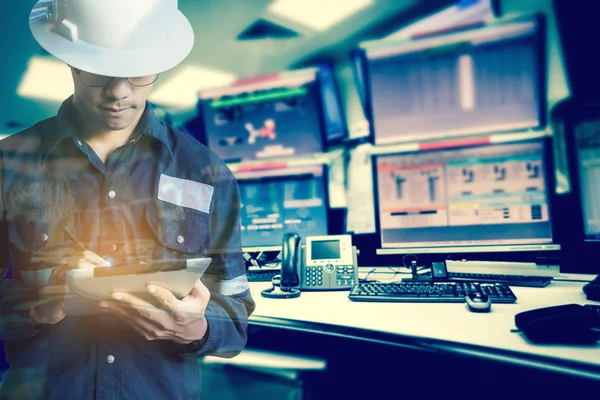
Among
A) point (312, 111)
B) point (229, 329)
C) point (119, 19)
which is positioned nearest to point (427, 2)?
point (312, 111)

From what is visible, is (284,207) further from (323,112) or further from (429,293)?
(429,293)

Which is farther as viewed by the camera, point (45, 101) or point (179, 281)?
point (45, 101)

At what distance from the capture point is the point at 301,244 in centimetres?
141

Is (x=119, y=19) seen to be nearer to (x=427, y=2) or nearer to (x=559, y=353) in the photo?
(x=559, y=353)

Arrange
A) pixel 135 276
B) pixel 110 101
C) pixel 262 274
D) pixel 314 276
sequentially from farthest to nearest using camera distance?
pixel 262 274 < pixel 314 276 < pixel 110 101 < pixel 135 276

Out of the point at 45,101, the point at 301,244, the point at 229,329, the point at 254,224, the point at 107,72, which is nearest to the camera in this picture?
the point at 107,72

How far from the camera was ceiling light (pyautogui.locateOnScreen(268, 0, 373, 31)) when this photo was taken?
190cm

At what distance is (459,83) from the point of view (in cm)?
139

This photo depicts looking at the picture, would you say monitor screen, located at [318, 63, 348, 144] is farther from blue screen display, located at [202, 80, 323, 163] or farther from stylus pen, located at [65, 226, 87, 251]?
stylus pen, located at [65, 226, 87, 251]

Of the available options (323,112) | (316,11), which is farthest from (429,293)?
(316,11)

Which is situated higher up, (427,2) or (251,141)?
(427,2)

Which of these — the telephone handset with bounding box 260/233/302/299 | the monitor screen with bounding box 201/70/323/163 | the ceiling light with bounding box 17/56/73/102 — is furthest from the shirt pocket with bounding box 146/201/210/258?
the ceiling light with bounding box 17/56/73/102

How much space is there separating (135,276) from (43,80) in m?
2.87

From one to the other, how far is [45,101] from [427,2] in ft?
9.29
